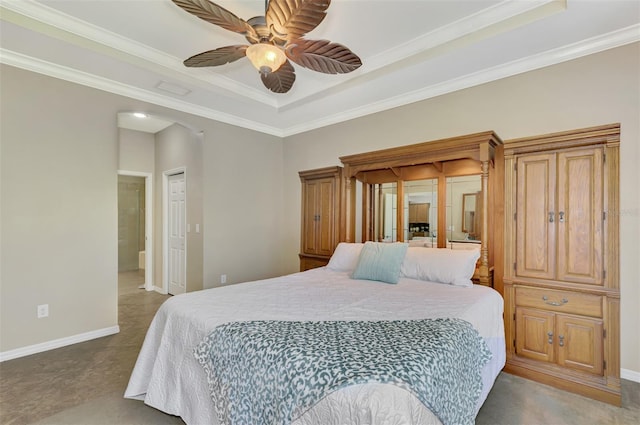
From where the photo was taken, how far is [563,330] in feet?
7.88

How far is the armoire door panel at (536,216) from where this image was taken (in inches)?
97.8

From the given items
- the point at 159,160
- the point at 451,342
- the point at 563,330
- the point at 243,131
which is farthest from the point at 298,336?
the point at 159,160

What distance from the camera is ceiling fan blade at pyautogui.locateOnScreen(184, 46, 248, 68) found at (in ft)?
6.84

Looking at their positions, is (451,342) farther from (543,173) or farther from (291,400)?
(543,173)

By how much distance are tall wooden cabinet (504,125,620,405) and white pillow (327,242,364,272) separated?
1395 millimetres

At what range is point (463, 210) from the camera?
3.21m

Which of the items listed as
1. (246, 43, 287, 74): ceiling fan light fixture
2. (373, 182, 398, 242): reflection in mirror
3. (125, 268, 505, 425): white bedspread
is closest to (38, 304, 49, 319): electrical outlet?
(125, 268, 505, 425): white bedspread

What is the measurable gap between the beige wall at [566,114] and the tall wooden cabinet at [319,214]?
0.77 meters

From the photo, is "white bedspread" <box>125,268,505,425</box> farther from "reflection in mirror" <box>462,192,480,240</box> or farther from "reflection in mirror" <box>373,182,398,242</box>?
"reflection in mirror" <box>373,182,398,242</box>

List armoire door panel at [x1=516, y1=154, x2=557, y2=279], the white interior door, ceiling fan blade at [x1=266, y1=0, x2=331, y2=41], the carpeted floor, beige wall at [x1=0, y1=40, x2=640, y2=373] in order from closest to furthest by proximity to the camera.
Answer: ceiling fan blade at [x1=266, y1=0, x2=331, y2=41]
the carpeted floor
beige wall at [x1=0, y1=40, x2=640, y2=373]
armoire door panel at [x1=516, y1=154, x2=557, y2=279]
the white interior door

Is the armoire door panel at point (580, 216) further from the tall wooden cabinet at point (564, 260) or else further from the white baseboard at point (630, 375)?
the white baseboard at point (630, 375)

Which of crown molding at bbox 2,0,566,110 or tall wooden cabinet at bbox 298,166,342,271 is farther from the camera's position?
tall wooden cabinet at bbox 298,166,342,271

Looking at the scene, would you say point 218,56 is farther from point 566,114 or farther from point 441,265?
point 566,114

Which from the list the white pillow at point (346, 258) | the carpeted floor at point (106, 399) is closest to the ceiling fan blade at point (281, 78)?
the white pillow at point (346, 258)
